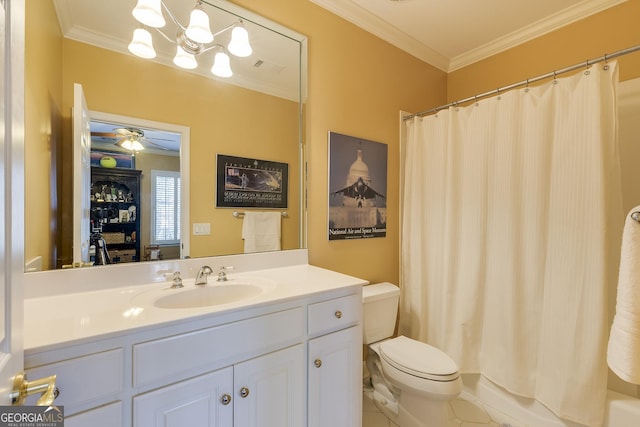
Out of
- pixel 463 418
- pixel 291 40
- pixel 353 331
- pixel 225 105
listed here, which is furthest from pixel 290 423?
pixel 291 40

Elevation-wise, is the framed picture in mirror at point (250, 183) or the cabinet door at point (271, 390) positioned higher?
the framed picture in mirror at point (250, 183)

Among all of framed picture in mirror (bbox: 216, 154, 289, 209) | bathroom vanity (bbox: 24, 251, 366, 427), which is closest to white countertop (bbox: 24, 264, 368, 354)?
bathroom vanity (bbox: 24, 251, 366, 427)

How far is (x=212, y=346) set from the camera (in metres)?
0.91

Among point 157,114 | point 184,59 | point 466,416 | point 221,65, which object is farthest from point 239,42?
point 466,416

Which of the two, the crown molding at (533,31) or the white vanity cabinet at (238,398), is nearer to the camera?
the white vanity cabinet at (238,398)

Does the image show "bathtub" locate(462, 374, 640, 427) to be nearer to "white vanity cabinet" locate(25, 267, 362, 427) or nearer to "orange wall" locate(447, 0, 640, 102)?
"white vanity cabinet" locate(25, 267, 362, 427)

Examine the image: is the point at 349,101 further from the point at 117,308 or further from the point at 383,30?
the point at 117,308

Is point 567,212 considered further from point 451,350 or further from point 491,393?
point 491,393

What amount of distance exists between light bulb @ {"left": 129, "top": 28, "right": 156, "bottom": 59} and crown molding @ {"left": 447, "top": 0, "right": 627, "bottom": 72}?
7.75ft

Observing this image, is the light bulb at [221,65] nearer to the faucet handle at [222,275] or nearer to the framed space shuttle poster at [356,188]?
the framed space shuttle poster at [356,188]

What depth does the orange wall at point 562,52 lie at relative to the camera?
1.65m

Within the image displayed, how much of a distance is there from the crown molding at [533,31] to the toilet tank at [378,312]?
6.76ft

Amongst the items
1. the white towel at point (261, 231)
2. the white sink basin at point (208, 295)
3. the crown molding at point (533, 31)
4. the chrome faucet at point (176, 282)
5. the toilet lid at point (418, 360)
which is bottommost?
the toilet lid at point (418, 360)

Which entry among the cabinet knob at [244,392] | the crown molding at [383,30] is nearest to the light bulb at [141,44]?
the crown molding at [383,30]
